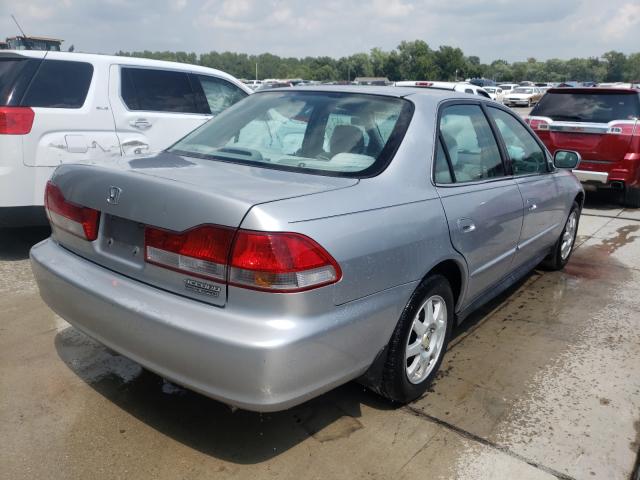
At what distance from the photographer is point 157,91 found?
581 centimetres

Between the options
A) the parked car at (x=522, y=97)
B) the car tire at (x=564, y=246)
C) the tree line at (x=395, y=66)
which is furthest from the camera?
the tree line at (x=395, y=66)

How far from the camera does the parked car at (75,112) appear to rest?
183 inches

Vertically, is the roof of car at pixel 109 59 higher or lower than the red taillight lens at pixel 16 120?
higher

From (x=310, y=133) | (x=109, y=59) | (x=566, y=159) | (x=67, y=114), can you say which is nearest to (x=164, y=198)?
(x=310, y=133)

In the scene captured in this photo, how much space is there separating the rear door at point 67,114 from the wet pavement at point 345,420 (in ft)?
5.18

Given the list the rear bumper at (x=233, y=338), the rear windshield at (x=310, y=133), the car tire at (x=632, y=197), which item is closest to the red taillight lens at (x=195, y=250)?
the rear bumper at (x=233, y=338)

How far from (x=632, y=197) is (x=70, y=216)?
810cm

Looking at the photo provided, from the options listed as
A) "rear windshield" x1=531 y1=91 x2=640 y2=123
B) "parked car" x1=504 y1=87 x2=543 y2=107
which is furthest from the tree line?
"rear windshield" x1=531 y1=91 x2=640 y2=123

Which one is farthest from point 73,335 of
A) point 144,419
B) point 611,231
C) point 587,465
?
point 611,231

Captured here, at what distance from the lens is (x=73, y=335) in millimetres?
3541

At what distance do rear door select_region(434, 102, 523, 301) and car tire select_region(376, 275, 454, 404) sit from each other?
0.27m

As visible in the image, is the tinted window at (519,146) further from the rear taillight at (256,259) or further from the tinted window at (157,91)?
the tinted window at (157,91)

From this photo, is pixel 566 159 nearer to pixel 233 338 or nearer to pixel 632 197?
pixel 233 338

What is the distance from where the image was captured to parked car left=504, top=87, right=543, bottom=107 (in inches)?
1681
